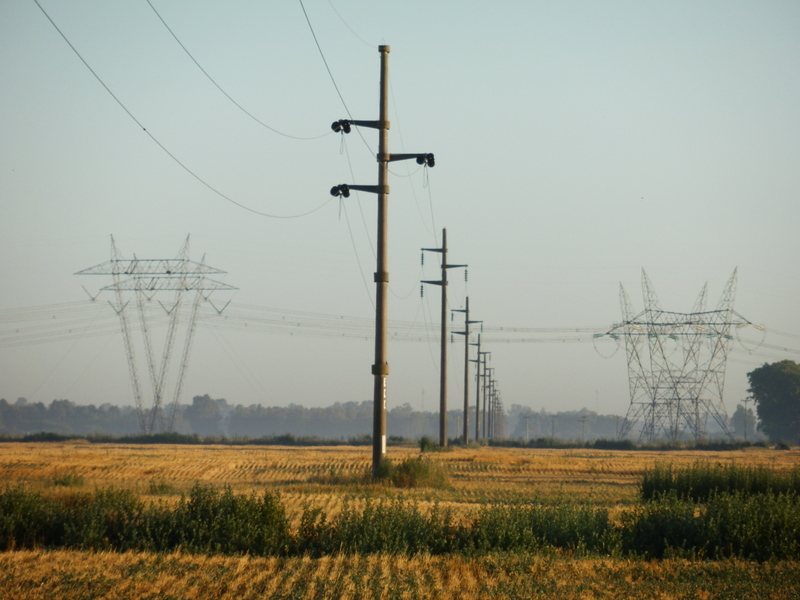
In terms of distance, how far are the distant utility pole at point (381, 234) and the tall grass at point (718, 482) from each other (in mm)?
7474

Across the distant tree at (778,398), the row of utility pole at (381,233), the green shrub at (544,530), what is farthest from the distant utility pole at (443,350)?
the distant tree at (778,398)

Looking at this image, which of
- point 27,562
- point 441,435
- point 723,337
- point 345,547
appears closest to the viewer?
point 27,562

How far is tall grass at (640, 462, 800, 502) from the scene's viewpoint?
2114 cm

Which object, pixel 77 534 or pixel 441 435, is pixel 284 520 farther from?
pixel 441 435

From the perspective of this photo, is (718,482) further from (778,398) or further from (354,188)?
(778,398)

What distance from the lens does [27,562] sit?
1306cm

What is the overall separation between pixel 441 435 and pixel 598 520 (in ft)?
112

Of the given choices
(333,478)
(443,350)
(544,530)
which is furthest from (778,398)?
(544,530)

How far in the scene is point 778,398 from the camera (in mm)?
125500

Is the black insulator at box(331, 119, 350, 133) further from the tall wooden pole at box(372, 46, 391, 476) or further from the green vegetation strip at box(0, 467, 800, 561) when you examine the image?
the green vegetation strip at box(0, 467, 800, 561)

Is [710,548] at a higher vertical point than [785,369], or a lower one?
lower

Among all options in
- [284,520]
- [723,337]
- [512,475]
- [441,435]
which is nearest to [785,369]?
[723,337]

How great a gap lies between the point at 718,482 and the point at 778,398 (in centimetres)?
11411

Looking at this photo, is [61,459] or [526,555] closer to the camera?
[526,555]
